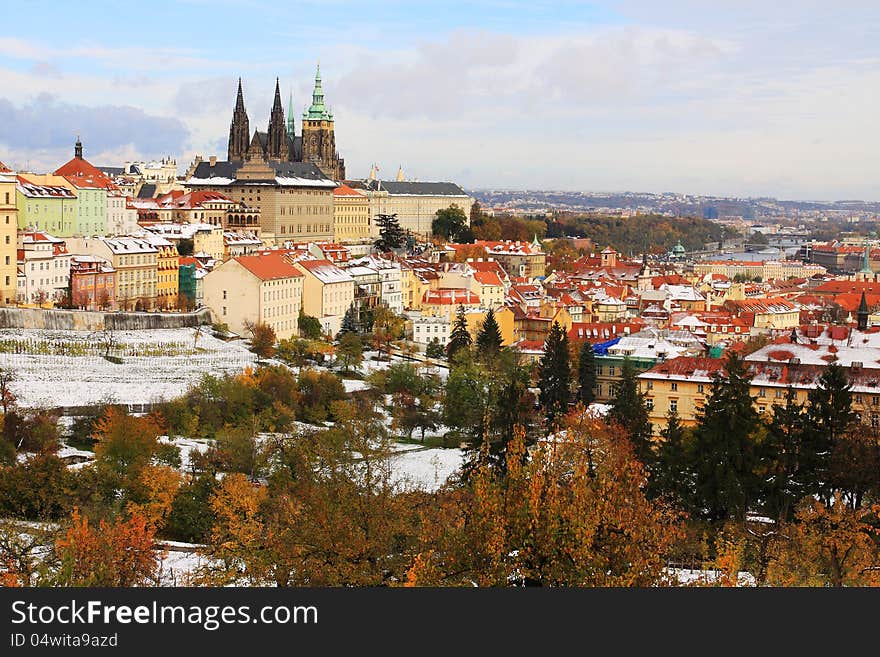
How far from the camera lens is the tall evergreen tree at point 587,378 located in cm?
4653

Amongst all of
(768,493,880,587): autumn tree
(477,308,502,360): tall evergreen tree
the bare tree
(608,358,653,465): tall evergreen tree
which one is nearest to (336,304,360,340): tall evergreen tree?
(477,308,502,360): tall evergreen tree

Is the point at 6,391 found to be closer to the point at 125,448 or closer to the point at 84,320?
the point at 125,448

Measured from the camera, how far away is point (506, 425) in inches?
1316

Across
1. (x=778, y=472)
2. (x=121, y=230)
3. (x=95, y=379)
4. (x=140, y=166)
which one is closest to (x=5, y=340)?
(x=95, y=379)

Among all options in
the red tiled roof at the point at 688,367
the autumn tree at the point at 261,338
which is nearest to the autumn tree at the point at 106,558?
the red tiled roof at the point at 688,367

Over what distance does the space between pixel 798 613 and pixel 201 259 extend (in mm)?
52383

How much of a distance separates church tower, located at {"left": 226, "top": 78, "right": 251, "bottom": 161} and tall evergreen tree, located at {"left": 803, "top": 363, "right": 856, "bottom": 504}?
2882 inches

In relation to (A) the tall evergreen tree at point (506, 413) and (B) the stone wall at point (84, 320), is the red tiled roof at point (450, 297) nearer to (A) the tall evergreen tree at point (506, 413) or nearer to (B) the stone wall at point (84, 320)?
(B) the stone wall at point (84, 320)

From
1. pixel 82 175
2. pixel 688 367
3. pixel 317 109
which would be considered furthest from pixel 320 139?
pixel 688 367

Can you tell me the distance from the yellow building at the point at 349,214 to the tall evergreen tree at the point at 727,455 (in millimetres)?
65235

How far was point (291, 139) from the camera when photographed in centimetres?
10750

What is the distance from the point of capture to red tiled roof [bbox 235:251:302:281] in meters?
55.0

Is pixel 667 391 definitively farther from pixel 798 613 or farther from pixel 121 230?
pixel 121 230

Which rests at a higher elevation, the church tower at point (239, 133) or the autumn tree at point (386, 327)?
the church tower at point (239, 133)
